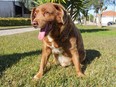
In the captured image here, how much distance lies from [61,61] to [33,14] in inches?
51.5

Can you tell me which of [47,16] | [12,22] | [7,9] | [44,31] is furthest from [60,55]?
[7,9]

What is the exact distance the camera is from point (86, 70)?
5.57 meters

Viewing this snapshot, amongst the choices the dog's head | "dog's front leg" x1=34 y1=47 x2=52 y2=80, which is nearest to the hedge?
"dog's front leg" x1=34 y1=47 x2=52 y2=80

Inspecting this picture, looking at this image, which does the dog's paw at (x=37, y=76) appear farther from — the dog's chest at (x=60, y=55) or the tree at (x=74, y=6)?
the tree at (x=74, y=6)

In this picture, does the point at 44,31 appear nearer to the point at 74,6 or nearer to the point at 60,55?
the point at 60,55

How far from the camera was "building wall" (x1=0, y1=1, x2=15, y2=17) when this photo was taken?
4653 centimetres

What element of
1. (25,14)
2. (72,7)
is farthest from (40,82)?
(25,14)

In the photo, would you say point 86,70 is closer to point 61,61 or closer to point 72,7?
point 61,61

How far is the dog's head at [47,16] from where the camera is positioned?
431 centimetres

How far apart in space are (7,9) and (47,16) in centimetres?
4402

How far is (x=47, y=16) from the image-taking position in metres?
4.41

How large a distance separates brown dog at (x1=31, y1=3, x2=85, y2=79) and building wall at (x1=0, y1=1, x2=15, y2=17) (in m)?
42.0

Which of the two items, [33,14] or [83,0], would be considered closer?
[33,14]

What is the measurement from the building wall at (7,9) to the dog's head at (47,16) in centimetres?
4266
